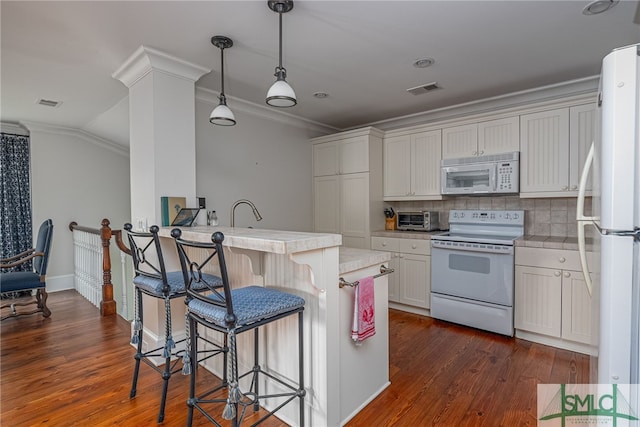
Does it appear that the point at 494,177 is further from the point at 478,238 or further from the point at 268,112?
the point at 268,112

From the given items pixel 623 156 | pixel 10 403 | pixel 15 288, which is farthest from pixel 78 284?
pixel 623 156

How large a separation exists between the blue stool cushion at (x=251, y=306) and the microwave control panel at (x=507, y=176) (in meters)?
2.66

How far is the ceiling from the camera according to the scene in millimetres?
1952

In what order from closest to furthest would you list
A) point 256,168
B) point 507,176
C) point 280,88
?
point 280,88, point 507,176, point 256,168

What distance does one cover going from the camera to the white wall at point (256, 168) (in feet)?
11.3

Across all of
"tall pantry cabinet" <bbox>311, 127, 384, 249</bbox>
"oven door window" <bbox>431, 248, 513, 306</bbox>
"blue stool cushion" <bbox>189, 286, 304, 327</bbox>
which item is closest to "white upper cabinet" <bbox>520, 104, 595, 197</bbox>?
"oven door window" <bbox>431, 248, 513, 306</bbox>

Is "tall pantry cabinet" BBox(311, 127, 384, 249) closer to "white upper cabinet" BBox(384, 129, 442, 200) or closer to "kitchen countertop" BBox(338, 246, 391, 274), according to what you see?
"white upper cabinet" BBox(384, 129, 442, 200)

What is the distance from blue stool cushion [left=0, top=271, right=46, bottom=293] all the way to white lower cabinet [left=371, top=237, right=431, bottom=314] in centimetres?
400

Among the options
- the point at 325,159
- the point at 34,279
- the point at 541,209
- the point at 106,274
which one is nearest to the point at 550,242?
the point at 541,209

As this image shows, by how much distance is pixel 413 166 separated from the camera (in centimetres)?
397

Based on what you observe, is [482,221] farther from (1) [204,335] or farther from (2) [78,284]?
(2) [78,284]

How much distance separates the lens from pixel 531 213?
3.39 m

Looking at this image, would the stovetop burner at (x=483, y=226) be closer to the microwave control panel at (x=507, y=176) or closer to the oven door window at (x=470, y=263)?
the oven door window at (x=470, y=263)

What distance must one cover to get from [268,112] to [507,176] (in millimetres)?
2825
